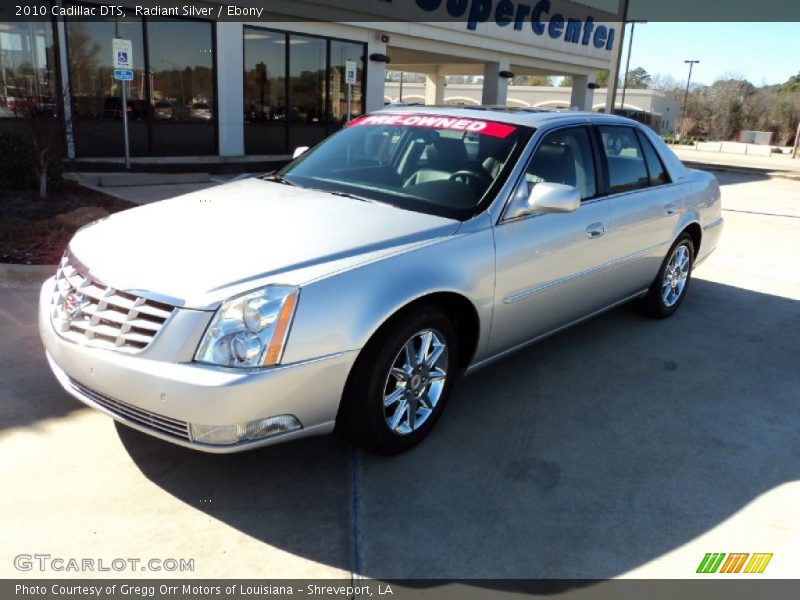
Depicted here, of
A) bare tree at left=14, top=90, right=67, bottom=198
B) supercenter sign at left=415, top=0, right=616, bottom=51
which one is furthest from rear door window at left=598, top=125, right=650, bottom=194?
supercenter sign at left=415, top=0, right=616, bottom=51

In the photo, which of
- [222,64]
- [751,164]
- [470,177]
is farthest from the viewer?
[751,164]

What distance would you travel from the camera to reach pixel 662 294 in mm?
5648

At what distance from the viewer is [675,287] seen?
19.2 feet

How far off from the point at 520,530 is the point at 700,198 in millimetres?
4064

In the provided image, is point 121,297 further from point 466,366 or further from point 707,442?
point 707,442

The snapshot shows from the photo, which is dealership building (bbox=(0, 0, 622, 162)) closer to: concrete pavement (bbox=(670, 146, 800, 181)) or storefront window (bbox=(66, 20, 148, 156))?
storefront window (bbox=(66, 20, 148, 156))

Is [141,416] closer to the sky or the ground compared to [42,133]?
closer to the ground

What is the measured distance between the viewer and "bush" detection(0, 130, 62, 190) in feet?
27.9

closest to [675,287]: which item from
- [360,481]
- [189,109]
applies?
[360,481]

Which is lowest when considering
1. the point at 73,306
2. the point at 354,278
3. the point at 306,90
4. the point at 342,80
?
the point at 73,306

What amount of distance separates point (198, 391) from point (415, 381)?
3.73ft

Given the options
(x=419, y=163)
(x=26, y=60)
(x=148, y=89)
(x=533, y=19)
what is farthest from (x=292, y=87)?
(x=419, y=163)

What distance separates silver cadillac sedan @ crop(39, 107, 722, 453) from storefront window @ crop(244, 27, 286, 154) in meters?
11.8

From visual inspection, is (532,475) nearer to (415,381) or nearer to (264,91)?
(415,381)
